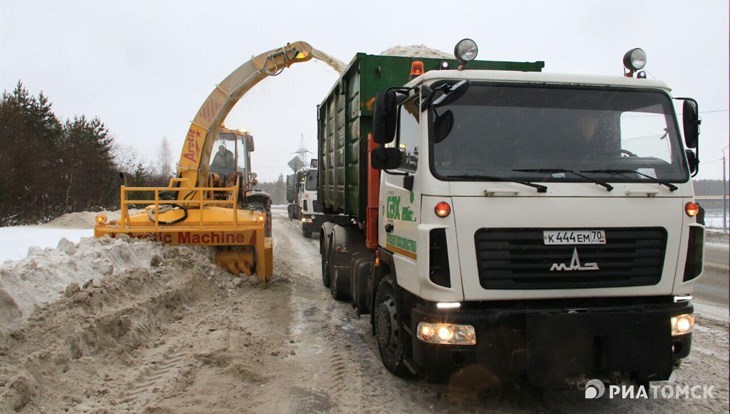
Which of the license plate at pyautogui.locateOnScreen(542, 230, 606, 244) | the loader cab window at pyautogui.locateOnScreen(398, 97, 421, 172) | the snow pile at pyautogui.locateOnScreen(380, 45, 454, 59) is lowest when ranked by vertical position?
the license plate at pyautogui.locateOnScreen(542, 230, 606, 244)

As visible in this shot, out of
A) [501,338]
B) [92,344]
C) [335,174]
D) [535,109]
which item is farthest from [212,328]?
[535,109]

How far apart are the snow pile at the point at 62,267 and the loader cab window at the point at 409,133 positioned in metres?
3.84

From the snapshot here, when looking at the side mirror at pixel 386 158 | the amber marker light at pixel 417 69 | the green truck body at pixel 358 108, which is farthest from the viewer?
the green truck body at pixel 358 108

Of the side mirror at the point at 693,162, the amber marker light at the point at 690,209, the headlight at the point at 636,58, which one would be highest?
the headlight at the point at 636,58

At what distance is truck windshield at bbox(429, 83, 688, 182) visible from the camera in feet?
12.6

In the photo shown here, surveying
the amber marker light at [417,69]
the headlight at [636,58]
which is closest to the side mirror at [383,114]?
the amber marker light at [417,69]

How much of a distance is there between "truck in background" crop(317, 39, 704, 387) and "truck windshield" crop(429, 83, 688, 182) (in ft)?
0.04

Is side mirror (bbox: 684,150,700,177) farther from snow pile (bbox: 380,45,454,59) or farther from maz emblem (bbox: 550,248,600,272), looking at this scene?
snow pile (bbox: 380,45,454,59)

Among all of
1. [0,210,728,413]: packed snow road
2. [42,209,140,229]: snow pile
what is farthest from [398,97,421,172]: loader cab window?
[42,209,140,229]: snow pile

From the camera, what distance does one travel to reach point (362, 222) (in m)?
6.34

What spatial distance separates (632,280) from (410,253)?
→ 64.4 inches

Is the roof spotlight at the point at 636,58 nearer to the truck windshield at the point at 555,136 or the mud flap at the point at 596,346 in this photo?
the truck windshield at the point at 555,136

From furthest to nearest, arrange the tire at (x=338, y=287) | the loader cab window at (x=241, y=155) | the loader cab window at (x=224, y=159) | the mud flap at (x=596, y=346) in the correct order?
the loader cab window at (x=241, y=155), the loader cab window at (x=224, y=159), the tire at (x=338, y=287), the mud flap at (x=596, y=346)

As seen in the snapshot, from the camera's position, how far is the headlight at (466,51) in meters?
4.73
